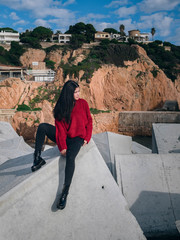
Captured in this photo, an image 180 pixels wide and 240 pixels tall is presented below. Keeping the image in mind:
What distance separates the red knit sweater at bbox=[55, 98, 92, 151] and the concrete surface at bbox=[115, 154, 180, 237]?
70.6 inches

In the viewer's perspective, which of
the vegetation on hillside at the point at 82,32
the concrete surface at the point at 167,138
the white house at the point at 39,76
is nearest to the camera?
the concrete surface at the point at 167,138

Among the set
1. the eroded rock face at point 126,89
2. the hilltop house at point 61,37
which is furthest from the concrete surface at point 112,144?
the hilltop house at point 61,37

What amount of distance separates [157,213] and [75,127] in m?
2.77

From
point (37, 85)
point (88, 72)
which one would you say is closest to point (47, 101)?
point (37, 85)

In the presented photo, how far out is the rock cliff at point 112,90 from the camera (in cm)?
2472

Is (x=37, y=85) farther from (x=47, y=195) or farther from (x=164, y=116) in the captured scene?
(x=47, y=195)

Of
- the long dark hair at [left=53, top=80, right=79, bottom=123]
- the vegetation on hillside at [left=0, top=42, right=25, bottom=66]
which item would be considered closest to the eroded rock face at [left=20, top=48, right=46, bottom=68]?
the vegetation on hillside at [left=0, top=42, right=25, bottom=66]

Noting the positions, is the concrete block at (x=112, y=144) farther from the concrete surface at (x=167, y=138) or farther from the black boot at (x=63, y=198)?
the black boot at (x=63, y=198)

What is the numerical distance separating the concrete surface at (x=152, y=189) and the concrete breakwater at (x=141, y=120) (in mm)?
21956

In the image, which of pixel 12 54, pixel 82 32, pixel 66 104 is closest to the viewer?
pixel 66 104

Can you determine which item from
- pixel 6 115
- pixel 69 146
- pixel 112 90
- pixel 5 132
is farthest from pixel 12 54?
pixel 69 146

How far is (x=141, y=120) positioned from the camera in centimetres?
2638

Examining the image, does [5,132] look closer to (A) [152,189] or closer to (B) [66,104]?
(B) [66,104]

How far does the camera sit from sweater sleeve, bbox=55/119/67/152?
3305 millimetres
